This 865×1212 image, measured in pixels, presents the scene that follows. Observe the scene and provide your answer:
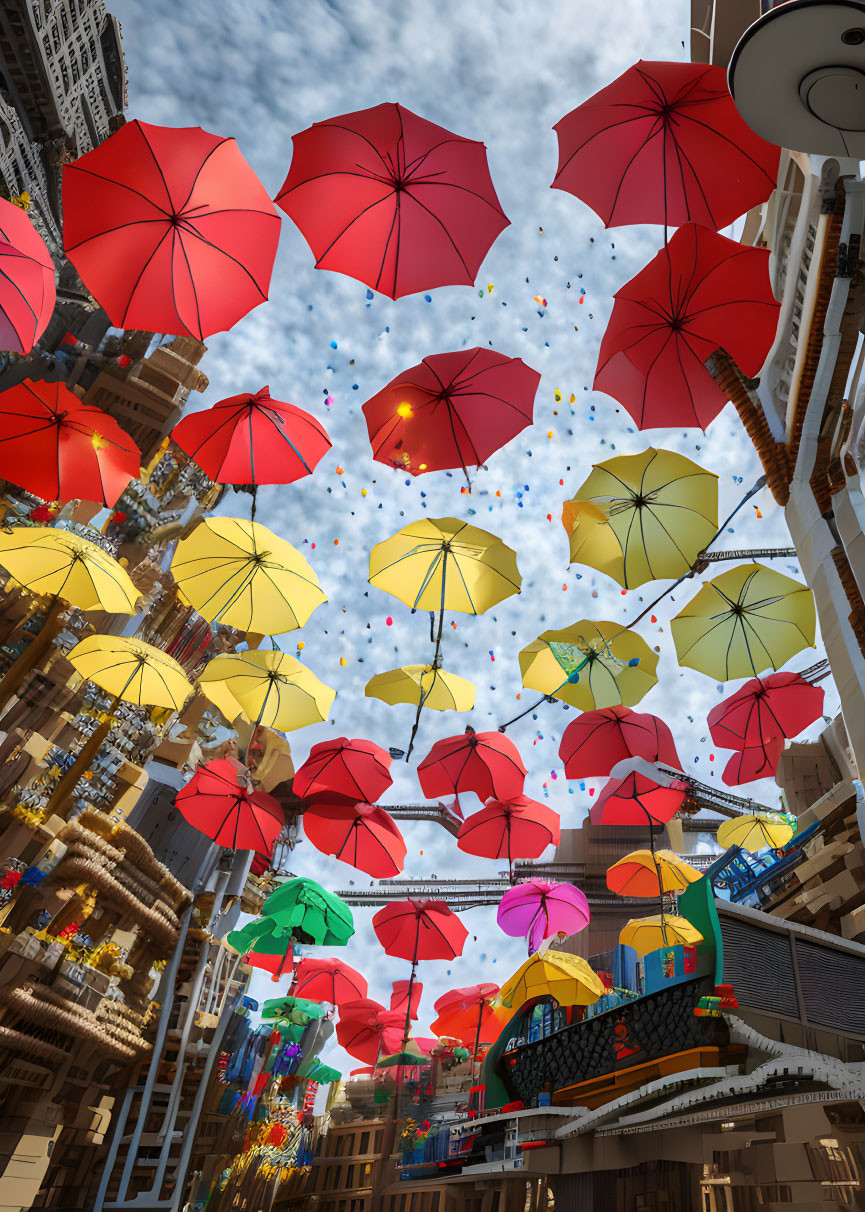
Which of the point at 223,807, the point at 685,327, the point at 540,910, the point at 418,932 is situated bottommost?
the point at 418,932

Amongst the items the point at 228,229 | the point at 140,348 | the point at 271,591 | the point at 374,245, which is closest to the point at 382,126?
the point at 374,245

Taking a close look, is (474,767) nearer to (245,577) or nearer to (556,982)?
(556,982)

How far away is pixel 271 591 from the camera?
369 inches

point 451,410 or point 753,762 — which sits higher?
point 451,410

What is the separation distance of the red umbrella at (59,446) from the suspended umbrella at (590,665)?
588 centimetres

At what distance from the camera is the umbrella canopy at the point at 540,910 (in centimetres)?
1397

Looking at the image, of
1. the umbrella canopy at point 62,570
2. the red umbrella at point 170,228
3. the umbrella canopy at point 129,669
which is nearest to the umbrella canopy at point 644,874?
the umbrella canopy at point 129,669

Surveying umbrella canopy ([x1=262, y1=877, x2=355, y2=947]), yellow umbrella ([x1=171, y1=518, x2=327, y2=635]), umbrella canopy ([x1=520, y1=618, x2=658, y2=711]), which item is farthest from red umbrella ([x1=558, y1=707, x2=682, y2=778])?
umbrella canopy ([x1=262, y1=877, x2=355, y2=947])

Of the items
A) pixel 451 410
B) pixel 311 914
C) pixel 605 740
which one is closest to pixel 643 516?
pixel 451 410

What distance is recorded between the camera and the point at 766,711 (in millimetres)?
10922

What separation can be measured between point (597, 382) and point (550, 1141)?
8028mm

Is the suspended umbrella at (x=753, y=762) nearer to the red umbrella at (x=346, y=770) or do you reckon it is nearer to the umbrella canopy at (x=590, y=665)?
the umbrella canopy at (x=590, y=665)

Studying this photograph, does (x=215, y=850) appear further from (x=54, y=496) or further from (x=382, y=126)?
(x=382, y=126)

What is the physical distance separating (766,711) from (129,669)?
933cm
